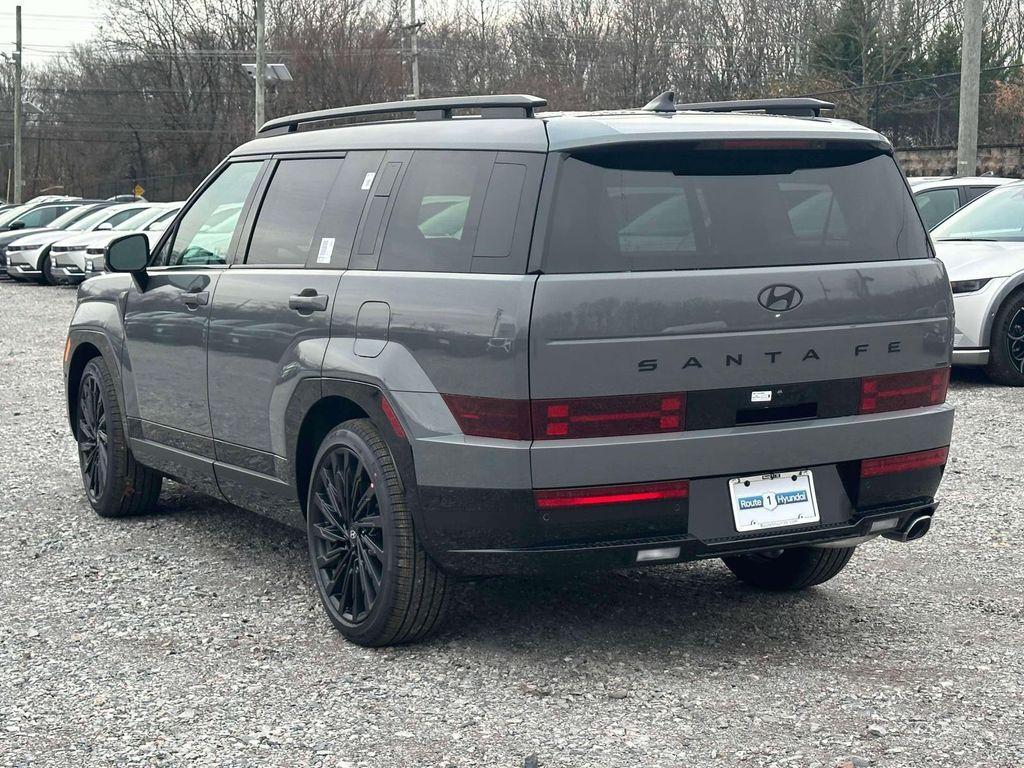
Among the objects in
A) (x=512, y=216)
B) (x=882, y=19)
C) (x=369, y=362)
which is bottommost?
(x=369, y=362)

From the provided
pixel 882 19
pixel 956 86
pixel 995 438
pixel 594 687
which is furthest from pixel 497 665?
pixel 882 19

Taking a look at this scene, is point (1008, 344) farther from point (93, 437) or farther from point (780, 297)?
point (780, 297)

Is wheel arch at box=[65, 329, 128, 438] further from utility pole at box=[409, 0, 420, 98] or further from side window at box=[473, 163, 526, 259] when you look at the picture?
utility pole at box=[409, 0, 420, 98]

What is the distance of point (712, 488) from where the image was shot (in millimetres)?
4473

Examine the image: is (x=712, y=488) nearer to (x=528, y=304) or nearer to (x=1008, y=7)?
(x=528, y=304)

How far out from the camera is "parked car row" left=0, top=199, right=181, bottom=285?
2580 centimetres

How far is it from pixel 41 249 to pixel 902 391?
2639 cm

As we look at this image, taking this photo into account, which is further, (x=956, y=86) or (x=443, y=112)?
(x=956, y=86)

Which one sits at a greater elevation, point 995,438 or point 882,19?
point 882,19

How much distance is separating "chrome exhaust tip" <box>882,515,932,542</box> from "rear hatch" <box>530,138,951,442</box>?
533mm

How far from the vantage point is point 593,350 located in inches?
169

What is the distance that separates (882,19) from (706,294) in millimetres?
41362

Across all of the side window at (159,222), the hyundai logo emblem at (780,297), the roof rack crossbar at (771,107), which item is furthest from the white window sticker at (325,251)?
the side window at (159,222)

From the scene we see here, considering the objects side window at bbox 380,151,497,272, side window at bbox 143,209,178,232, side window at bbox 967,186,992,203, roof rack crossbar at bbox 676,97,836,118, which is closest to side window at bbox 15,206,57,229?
side window at bbox 143,209,178,232
